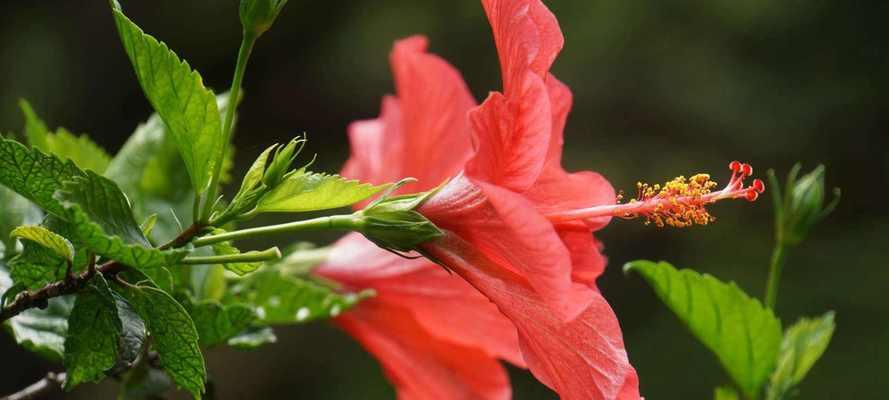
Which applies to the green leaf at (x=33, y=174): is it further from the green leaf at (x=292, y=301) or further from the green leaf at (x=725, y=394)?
the green leaf at (x=725, y=394)

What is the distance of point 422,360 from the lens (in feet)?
3.47

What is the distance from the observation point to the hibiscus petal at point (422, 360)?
1.04 metres

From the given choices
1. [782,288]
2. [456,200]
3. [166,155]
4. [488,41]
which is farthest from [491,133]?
[488,41]

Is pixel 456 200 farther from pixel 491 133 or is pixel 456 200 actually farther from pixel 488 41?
pixel 488 41

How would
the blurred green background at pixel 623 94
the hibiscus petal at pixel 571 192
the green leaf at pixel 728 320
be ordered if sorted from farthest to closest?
the blurred green background at pixel 623 94 → the green leaf at pixel 728 320 → the hibiscus petal at pixel 571 192

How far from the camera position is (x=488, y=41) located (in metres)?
4.66

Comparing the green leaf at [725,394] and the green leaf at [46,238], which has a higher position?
the green leaf at [46,238]

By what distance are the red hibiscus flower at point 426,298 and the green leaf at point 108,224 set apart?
415 millimetres

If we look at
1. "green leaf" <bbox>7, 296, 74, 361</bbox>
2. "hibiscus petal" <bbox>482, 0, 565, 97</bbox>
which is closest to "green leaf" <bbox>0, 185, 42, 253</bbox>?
"green leaf" <bbox>7, 296, 74, 361</bbox>

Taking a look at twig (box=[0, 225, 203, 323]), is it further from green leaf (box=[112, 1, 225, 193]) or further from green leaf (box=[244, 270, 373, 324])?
green leaf (box=[244, 270, 373, 324])

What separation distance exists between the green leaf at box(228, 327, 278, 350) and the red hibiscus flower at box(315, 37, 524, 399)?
0.56 ft

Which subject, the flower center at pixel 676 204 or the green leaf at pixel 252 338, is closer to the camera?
the flower center at pixel 676 204

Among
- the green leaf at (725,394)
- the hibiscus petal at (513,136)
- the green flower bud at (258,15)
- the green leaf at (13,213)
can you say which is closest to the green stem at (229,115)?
the green flower bud at (258,15)

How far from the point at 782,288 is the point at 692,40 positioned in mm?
1040
